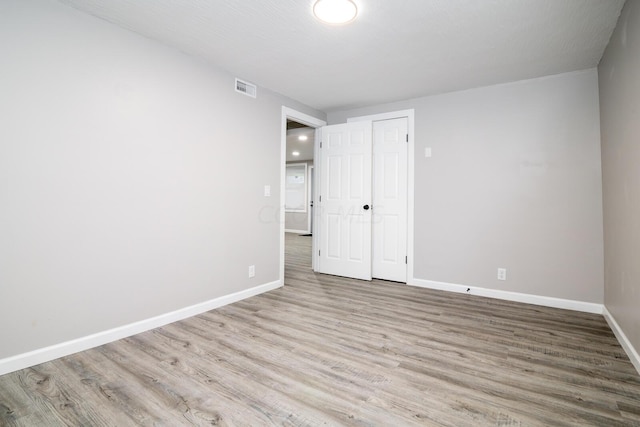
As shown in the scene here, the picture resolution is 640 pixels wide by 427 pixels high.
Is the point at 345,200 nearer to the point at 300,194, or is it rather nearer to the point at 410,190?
the point at 410,190

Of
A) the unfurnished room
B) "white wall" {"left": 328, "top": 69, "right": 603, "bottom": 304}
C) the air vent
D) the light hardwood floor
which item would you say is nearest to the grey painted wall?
the unfurnished room

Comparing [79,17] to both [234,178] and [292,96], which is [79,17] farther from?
[292,96]

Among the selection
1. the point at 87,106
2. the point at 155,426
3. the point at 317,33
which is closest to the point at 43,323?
the point at 155,426

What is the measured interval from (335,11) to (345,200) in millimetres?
2586

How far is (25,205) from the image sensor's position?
1.91 meters

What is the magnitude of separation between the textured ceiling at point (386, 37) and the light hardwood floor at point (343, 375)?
2365mm

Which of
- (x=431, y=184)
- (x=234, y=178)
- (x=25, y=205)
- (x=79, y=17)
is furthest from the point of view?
(x=431, y=184)

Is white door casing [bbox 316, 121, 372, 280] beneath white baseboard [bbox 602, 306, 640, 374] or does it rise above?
above

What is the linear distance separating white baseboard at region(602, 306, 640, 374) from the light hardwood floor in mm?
48

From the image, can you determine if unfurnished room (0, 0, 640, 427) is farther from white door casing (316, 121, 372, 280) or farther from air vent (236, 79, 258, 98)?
white door casing (316, 121, 372, 280)

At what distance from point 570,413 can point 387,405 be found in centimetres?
88

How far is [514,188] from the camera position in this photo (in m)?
3.36

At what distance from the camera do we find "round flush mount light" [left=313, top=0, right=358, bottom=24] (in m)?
2.04

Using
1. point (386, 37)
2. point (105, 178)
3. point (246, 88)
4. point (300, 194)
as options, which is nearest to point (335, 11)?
point (386, 37)
